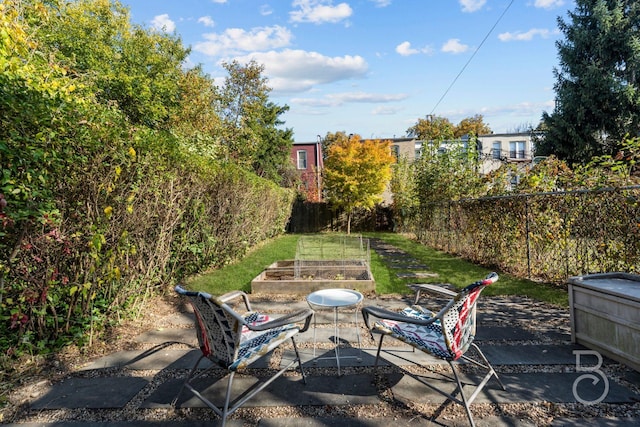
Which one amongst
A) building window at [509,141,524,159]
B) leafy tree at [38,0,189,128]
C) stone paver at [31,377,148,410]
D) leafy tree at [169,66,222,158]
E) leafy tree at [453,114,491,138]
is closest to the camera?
stone paver at [31,377,148,410]

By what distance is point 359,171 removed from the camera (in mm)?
16219

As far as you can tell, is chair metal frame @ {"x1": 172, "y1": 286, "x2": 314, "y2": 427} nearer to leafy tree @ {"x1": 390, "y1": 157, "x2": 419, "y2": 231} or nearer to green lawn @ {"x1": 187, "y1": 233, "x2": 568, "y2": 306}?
green lawn @ {"x1": 187, "y1": 233, "x2": 568, "y2": 306}

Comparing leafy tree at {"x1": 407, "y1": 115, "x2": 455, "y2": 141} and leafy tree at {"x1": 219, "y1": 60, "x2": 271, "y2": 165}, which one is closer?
leafy tree at {"x1": 219, "y1": 60, "x2": 271, "y2": 165}

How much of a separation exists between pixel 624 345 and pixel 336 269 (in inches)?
157

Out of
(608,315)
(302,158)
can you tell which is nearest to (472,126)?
(302,158)

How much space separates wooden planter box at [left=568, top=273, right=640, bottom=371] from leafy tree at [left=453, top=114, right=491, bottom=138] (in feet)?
119

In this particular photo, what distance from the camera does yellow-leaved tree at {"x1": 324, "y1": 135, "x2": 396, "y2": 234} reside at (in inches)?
630

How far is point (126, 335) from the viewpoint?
11.3 feet

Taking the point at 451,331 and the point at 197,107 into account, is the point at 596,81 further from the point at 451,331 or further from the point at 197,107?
the point at 197,107

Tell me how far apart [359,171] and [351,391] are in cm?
1434

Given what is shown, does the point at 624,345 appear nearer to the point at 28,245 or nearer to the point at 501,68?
the point at 28,245

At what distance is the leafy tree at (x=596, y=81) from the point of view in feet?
42.9

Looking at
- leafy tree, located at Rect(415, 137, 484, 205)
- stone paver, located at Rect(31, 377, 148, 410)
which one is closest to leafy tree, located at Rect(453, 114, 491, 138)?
leafy tree, located at Rect(415, 137, 484, 205)

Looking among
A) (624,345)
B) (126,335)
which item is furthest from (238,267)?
(624,345)
